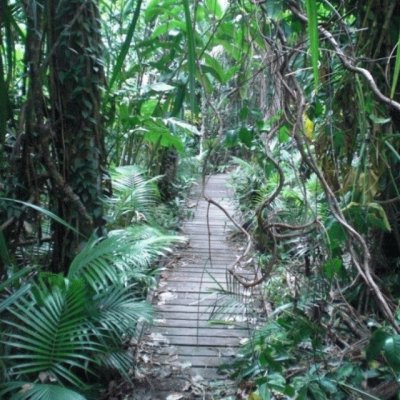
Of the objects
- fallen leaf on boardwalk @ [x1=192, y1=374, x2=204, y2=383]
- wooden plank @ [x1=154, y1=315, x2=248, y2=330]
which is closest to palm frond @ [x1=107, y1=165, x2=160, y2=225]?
wooden plank @ [x1=154, y1=315, x2=248, y2=330]

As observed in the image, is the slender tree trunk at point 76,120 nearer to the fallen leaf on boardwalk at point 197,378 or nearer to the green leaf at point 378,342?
the fallen leaf on boardwalk at point 197,378

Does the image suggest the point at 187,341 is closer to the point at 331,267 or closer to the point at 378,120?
the point at 331,267

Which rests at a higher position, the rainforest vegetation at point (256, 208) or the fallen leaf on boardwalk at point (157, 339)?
the rainforest vegetation at point (256, 208)

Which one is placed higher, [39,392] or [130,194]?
[130,194]

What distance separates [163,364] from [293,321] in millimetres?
1148

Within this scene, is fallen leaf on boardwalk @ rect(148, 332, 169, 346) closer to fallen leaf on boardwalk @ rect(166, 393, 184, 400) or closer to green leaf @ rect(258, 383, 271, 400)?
fallen leaf on boardwalk @ rect(166, 393, 184, 400)

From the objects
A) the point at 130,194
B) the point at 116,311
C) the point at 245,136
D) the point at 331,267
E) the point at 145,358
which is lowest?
the point at 145,358

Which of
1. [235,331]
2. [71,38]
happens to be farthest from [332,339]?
[71,38]

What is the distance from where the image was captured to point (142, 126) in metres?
4.98

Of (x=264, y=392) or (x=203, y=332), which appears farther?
(x=203, y=332)

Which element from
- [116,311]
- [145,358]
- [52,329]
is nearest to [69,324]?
[52,329]

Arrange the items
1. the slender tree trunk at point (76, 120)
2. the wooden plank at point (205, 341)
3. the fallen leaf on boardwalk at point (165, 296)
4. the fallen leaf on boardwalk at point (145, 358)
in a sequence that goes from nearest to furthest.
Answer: the slender tree trunk at point (76, 120) → the fallen leaf on boardwalk at point (145, 358) → the wooden plank at point (205, 341) → the fallen leaf on boardwalk at point (165, 296)

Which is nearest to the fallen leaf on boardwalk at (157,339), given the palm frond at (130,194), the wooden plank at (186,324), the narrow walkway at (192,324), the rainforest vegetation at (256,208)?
the narrow walkway at (192,324)

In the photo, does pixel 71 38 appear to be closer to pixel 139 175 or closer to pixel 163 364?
pixel 163 364
